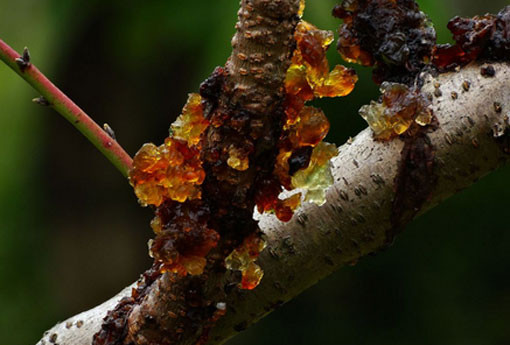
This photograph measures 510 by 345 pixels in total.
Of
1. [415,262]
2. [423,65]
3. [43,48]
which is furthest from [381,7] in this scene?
[43,48]

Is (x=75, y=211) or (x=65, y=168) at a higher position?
(x=65, y=168)

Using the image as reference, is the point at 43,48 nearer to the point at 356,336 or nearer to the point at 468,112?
the point at 356,336

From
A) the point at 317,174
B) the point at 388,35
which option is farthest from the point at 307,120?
the point at 388,35

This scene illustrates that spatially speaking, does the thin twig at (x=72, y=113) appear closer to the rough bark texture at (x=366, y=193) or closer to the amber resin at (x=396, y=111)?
the rough bark texture at (x=366, y=193)

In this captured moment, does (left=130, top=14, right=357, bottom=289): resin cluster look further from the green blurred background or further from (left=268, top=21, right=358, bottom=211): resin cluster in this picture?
the green blurred background

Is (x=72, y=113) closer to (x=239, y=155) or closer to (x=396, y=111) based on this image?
(x=239, y=155)

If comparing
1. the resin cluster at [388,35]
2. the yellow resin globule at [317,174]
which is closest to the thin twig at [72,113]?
the yellow resin globule at [317,174]
